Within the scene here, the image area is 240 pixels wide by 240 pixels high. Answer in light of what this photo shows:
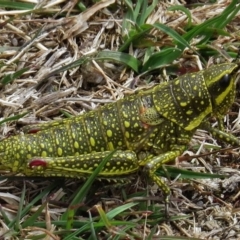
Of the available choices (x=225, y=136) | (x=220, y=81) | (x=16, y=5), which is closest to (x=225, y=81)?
(x=220, y=81)

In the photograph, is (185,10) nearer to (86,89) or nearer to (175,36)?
(175,36)

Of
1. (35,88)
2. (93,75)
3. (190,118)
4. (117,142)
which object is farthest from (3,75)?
(190,118)

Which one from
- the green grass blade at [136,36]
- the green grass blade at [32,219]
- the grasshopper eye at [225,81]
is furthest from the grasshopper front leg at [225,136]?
the green grass blade at [32,219]

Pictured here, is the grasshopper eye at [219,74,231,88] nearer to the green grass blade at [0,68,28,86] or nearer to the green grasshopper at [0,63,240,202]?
the green grasshopper at [0,63,240,202]

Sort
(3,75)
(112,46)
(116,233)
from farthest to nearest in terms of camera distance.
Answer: (112,46), (3,75), (116,233)

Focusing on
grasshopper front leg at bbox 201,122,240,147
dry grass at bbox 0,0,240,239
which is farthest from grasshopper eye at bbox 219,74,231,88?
dry grass at bbox 0,0,240,239

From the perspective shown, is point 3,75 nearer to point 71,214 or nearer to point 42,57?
point 42,57

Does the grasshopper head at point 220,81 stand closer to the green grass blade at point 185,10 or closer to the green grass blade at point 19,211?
the green grass blade at point 185,10
